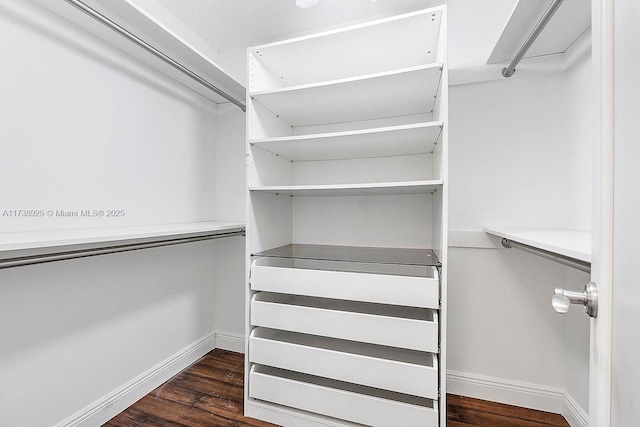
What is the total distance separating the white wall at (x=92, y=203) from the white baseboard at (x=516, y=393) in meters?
1.72

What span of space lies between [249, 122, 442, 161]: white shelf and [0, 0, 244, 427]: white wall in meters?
0.69

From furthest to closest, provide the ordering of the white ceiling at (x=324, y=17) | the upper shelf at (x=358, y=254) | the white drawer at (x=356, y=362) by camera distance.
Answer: the white ceiling at (x=324, y=17)
the upper shelf at (x=358, y=254)
the white drawer at (x=356, y=362)

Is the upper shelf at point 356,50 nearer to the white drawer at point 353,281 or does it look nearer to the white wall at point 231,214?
the white wall at point 231,214

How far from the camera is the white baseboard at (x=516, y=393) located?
1442 mm

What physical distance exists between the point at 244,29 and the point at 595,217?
7.10 feet

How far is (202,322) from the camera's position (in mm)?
2066

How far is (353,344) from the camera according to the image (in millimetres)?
1556

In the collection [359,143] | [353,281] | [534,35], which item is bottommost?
[353,281]

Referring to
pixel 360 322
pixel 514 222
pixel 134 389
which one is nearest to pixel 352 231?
pixel 360 322

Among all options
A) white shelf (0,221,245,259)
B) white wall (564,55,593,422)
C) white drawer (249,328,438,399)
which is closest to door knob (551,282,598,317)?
white drawer (249,328,438,399)

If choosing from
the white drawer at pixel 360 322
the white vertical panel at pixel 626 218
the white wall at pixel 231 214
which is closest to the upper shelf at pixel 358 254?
the white drawer at pixel 360 322

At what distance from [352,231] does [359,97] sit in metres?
0.81

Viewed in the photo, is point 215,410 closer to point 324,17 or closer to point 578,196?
point 578,196

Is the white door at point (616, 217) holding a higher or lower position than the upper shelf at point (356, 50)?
lower
